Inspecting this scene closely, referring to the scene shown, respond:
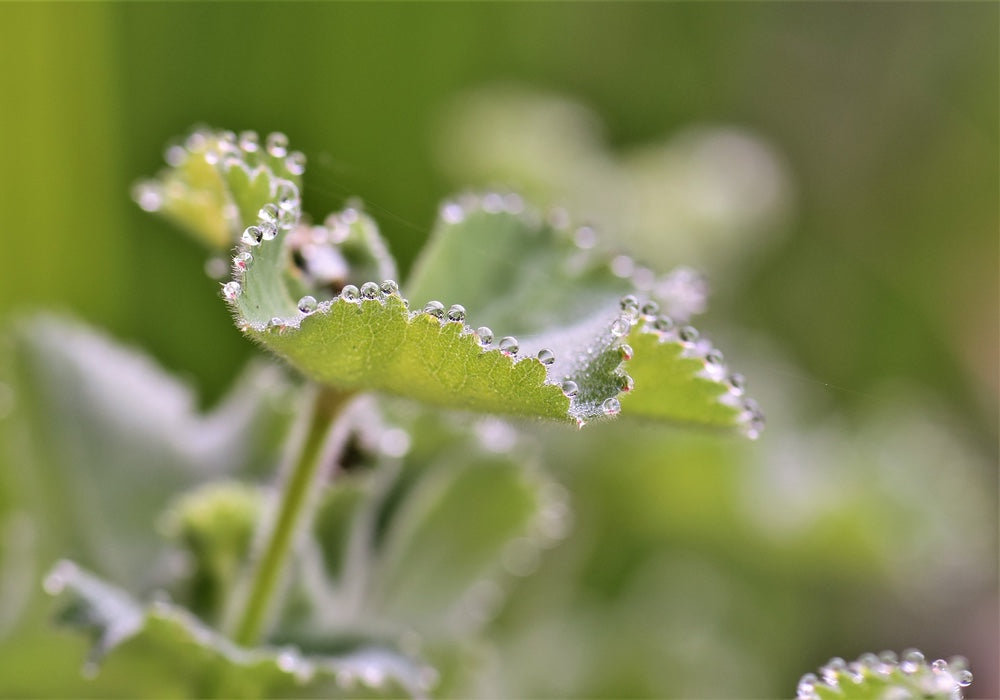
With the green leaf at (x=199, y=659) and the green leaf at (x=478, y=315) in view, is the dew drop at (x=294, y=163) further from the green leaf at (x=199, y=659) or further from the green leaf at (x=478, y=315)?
the green leaf at (x=199, y=659)

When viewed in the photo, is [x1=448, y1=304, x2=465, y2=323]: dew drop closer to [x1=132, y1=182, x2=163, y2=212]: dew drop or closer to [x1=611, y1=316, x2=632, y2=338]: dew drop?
[x1=611, y1=316, x2=632, y2=338]: dew drop

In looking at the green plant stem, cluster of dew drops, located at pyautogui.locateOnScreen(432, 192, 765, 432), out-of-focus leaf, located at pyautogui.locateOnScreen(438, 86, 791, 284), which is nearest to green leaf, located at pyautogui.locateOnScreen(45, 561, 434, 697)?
the green plant stem

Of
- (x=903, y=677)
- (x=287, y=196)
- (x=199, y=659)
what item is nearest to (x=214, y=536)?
(x=199, y=659)

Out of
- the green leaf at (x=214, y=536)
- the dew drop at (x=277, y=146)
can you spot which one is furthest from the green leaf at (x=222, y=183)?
the green leaf at (x=214, y=536)

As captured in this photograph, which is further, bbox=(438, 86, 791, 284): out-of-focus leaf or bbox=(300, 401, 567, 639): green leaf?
bbox=(438, 86, 791, 284): out-of-focus leaf

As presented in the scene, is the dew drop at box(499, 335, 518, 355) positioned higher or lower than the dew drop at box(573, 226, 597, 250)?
lower

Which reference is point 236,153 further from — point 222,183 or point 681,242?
point 681,242
